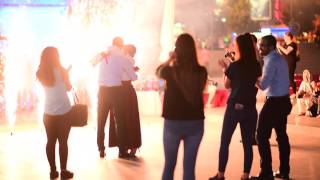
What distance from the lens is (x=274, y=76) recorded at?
7.96 m

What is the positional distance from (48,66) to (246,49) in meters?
2.54

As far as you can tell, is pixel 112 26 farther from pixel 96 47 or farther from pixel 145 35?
pixel 145 35

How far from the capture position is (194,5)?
38.1 meters

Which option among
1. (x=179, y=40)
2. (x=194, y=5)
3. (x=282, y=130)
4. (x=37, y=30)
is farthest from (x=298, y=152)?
(x=194, y=5)

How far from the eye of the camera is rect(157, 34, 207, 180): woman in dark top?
5.95 m

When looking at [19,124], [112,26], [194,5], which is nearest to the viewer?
[19,124]

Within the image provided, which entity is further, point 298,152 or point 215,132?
point 215,132

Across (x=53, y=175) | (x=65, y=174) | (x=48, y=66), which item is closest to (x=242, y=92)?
(x=48, y=66)

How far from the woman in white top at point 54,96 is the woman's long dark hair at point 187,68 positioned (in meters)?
2.64

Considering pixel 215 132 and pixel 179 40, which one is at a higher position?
pixel 179 40

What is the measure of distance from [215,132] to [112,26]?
6.88 meters

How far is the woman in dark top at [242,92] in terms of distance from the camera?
24.9 ft

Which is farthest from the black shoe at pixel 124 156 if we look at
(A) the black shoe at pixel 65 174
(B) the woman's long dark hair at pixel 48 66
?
(B) the woman's long dark hair at pixel 48 66

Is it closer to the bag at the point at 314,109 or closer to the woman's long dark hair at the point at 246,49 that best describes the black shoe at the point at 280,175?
the woman's long dark hair at the point at 246,49
